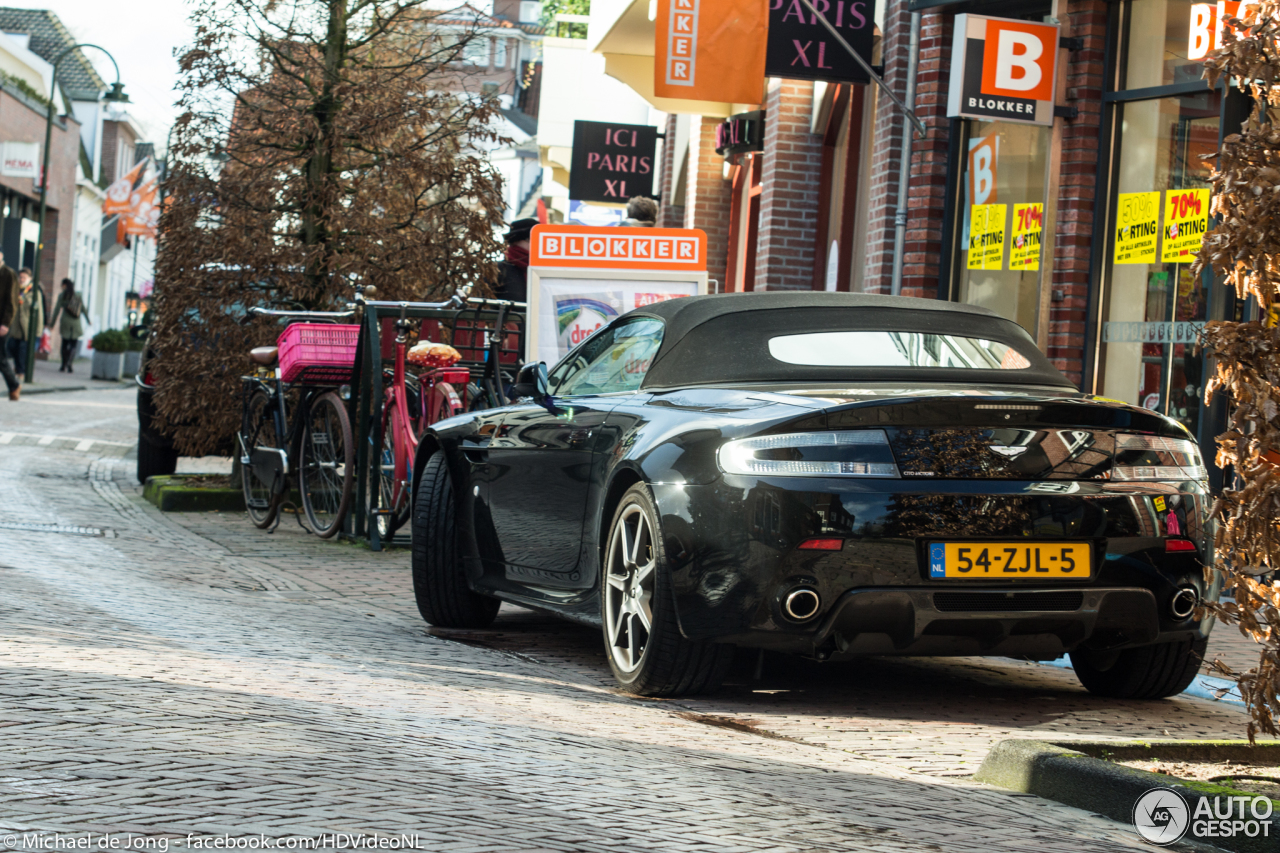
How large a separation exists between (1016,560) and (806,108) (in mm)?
12096

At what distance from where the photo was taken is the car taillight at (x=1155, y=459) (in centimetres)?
516

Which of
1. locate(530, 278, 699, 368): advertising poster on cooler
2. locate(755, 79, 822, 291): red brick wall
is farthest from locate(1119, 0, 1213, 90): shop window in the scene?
locate(755, 79, 822, 291): red brick wall

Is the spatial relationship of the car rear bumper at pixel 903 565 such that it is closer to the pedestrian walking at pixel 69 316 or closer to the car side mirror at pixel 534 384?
the car side mirror at pixel 534 384

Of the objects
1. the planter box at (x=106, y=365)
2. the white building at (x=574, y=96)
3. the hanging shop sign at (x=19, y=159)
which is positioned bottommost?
the planter box at (x=106, y=365)

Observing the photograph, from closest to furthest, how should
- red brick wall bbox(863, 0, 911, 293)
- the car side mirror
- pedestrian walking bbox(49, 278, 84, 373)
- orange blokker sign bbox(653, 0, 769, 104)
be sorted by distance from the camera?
the car side mirror < red brick wall bbox(863, 0, 911, 293) < orange blokker sign bbox(653, 0, 769, 104) < pedestrian walking bbox(49, 278, 84, 373)

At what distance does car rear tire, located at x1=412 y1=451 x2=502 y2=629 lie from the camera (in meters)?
6.97

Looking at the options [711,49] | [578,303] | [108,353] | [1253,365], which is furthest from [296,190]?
[108,353]

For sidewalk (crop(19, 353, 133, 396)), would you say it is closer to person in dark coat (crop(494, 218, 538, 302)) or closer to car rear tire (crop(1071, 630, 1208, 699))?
person in dark coat (crop(494, 218, 538, 302))

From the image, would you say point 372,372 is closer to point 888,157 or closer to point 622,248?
point 622,248

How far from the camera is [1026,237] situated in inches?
457

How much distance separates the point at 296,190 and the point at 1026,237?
5.30m

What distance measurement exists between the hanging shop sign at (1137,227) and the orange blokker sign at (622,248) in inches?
109

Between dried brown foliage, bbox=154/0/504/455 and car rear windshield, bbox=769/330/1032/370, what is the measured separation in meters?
6.68

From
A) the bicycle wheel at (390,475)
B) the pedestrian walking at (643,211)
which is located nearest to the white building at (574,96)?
the pedestrian walking at (643,211)
